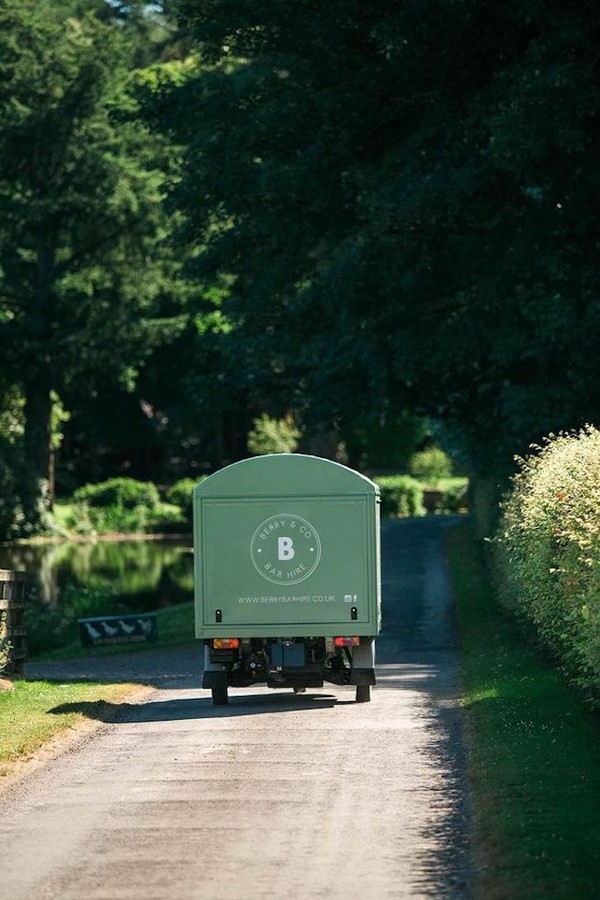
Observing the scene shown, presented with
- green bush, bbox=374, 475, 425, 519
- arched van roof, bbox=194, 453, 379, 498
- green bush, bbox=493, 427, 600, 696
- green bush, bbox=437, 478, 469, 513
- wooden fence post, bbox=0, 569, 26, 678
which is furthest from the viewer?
green bush, bbox=437, 478, 469, 513

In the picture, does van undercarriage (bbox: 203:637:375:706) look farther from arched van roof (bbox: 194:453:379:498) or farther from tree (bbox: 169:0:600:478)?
tree (bbox: 169:0:600:478)

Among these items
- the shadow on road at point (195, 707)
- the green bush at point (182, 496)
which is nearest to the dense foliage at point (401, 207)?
the shadow on road at point (195, 707)

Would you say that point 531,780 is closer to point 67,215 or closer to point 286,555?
point 286,555

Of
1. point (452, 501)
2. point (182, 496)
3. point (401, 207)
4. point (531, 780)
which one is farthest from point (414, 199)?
point (452, 501)

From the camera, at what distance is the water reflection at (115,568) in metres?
49.6

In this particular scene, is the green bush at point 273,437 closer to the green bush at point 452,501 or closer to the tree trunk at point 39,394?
the green bush at point 452,501

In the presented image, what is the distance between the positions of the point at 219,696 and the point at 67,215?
60.2 m

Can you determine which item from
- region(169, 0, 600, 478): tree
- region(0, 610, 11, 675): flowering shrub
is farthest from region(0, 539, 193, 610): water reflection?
region(0, 610, 11, 675): flowering shrub

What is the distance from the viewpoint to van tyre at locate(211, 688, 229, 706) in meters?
20.8

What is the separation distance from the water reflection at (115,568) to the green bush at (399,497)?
12.7 metres

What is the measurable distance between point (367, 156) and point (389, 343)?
4345mm

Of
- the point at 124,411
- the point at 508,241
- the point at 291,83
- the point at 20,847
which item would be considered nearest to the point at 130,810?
the point at 20,847

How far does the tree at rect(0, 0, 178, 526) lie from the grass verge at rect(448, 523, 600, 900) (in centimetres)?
5558

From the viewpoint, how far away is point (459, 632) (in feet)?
104
